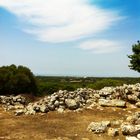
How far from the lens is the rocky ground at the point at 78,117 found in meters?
18.7

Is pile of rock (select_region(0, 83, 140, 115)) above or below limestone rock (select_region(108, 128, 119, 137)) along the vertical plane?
above

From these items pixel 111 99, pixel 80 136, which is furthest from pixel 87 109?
pixel 80 136

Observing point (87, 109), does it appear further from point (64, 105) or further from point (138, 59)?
point (138, 59)

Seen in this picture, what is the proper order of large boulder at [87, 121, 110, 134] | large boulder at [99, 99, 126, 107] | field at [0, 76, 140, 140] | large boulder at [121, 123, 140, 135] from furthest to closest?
large boulder at [99, 99, 126, 107] < large boulder at [87, 121, 110, 134] < field at [0, 76, 140, 140] < large boulder at [121, 123, 140, 135]

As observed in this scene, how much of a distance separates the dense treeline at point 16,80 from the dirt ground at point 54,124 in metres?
11.6

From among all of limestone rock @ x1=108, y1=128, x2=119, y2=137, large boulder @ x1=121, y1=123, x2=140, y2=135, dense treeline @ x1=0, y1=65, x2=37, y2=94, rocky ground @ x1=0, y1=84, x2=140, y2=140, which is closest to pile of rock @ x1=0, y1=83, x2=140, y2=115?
rocky ground @ x1=0, y1=84, x2=140, y2=140

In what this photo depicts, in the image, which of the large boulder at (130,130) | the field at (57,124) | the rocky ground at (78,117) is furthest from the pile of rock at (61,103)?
the large boulder at (130,130)

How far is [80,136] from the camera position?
18484mm

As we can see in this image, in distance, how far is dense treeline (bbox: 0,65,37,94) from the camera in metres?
38.4

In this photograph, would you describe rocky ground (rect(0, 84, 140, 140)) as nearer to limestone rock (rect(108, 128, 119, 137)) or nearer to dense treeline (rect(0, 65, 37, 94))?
limestone rock (rect(108, 128, 119, 137))

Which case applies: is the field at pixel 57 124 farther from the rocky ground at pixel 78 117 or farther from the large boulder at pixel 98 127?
the large boulder at pixel 98 127

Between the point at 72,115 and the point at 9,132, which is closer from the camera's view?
the point at 9,132

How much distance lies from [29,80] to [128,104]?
15.9m

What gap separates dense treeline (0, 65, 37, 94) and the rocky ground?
251 inches
